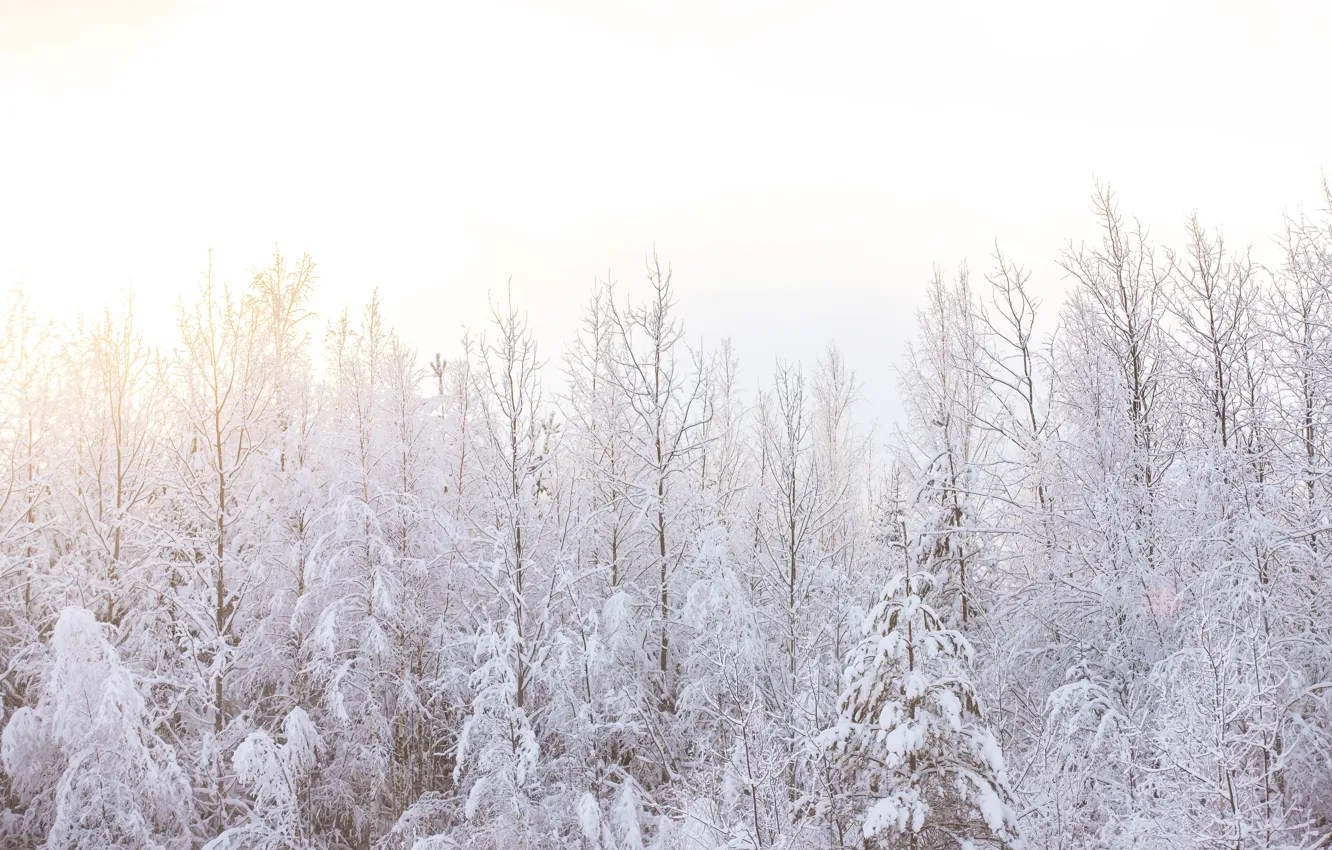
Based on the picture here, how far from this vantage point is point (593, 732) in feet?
44.8

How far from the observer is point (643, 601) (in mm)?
16047

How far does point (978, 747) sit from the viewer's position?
7.60 meters

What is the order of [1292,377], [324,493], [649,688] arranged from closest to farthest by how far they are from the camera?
[1292,377] < [649,688] < [324,493]

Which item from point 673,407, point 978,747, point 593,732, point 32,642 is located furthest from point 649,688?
point 32,642

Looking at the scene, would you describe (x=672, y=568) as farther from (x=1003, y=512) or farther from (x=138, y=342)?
(x=138, y=342)

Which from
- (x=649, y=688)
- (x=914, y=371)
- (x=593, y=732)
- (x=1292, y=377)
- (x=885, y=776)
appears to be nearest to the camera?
(x=885, y=776)

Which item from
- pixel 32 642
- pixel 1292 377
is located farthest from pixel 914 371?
pixel 32 642

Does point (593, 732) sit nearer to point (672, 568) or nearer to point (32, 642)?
point (672, 568)

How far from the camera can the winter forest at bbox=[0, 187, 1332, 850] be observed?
9133 mm

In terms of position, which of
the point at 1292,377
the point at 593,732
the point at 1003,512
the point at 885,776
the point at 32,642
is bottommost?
the point at 593,732

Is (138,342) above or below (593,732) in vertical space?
above

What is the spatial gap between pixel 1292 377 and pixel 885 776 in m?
9.87

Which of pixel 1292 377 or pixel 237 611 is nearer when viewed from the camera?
pixel 1292 377

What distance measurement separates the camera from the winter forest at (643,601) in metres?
9.13
